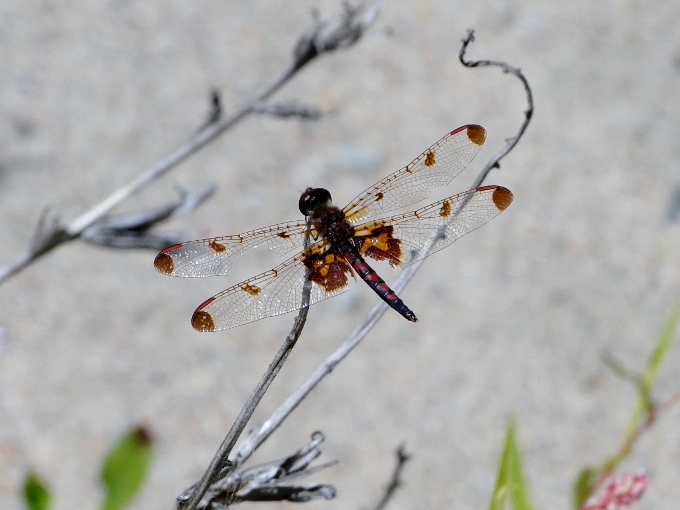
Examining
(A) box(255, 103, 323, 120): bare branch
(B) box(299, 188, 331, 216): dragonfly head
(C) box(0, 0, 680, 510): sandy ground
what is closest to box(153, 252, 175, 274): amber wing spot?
(B) box(299, 188, 331, 216): dragonfly head

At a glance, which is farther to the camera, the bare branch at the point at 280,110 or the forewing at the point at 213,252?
the bare branch at the point at 280,110

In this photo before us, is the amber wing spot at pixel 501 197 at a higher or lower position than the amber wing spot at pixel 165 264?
lower

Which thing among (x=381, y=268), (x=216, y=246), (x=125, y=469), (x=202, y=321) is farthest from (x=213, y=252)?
(x=381, y=268)

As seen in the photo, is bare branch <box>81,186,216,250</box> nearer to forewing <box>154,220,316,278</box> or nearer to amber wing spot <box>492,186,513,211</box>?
forewing <box>154,220,316,278</box>

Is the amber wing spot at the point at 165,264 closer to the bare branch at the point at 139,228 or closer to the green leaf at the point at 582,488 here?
the bare branch at the point at 139,228

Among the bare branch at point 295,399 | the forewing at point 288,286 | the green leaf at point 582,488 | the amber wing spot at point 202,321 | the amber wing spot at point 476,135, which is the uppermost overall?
the amber wing spot at point 476,135

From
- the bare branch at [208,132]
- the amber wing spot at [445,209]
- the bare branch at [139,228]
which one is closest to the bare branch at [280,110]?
the bare branch at [208,132]

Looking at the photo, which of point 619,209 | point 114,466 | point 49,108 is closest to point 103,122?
point 49,108

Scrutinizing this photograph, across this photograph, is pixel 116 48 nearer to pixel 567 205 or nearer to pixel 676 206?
pixel 567 205
